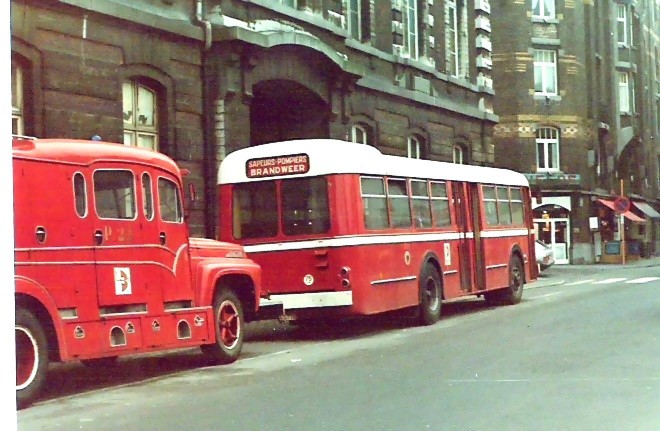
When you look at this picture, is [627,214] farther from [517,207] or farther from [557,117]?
[517,207]

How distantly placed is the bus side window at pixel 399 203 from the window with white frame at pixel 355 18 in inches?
415

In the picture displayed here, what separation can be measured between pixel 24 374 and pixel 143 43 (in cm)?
1068

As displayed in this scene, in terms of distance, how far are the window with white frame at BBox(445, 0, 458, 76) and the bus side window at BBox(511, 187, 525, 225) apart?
1048 centimetres

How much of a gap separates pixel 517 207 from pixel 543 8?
29.9 metres

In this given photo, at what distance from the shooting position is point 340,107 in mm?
26281

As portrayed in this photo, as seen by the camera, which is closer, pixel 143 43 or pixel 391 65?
pixel 143 43

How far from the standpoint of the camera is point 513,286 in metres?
23.2

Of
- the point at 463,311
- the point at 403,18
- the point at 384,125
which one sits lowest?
the point at 463,311

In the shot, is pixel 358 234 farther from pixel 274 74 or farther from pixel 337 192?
pixel 274 74

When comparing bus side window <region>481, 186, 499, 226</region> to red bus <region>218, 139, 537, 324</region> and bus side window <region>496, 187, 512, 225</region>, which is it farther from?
red bus <region>218, 139, 537, 324</region>

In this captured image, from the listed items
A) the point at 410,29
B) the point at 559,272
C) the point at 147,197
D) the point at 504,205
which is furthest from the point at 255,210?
the point at 559,272

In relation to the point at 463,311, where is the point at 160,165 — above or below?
above

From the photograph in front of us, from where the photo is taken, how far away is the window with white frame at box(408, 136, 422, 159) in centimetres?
3070

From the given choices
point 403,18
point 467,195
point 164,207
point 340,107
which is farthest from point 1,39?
point 403,18
